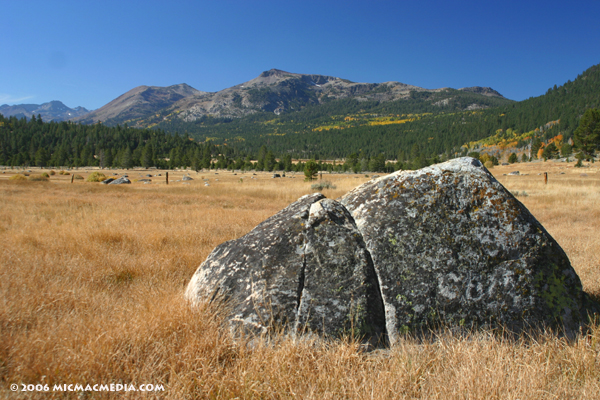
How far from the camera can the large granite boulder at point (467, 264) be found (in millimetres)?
2895

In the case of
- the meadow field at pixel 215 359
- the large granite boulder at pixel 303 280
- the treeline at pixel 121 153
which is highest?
the treeline at pixel 121 153

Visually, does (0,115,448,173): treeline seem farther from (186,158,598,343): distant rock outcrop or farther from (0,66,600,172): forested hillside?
(186,158,598,343): distant rock outcrop

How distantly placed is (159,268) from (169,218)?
5.15 metres

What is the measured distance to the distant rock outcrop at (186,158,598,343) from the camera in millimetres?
2871

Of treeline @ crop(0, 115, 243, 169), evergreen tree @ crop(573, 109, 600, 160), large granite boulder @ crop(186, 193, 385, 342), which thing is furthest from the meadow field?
treeline @ crop(0, 115, 243, 169)

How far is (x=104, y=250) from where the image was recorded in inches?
210

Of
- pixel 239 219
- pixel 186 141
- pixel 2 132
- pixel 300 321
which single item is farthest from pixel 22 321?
pixel 2 132

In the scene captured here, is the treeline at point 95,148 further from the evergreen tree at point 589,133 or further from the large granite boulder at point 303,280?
the large granite boulder at point 303,280

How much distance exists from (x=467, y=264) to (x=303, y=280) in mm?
1658

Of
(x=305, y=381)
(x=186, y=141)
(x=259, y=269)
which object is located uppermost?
(x=186, y=141)

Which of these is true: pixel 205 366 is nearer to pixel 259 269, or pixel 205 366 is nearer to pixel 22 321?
pixel 259 269

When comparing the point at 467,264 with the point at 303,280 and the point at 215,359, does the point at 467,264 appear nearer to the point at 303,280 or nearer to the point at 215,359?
the point at 303,280

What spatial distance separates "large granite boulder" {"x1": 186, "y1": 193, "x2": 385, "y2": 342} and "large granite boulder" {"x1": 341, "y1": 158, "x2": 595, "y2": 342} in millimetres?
208

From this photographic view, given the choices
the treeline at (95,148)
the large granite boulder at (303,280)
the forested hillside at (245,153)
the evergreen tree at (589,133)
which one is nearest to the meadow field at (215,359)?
the large granite boulder at (303,280)
